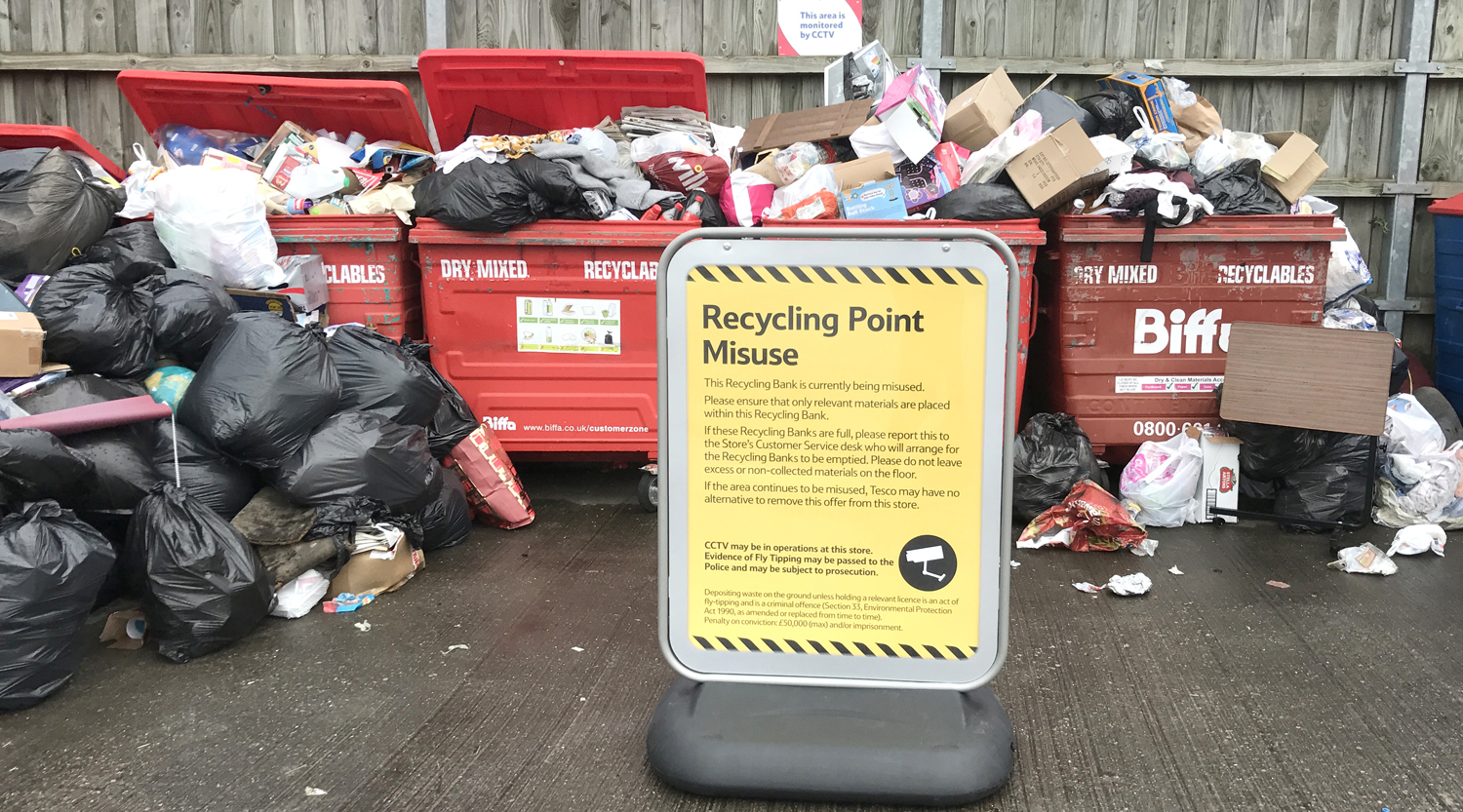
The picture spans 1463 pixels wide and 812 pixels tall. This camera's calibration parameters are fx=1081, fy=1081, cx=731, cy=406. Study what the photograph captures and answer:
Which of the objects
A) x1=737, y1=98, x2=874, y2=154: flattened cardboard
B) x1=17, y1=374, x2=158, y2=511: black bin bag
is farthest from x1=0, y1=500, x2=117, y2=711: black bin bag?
x1=737, y1=98, x2=874, y2=154: flattened cardboard

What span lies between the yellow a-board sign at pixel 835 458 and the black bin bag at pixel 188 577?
157cm

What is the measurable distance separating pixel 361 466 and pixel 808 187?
228cm

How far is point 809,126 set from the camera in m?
5.24

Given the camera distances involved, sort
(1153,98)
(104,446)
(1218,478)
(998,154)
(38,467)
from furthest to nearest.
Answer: (1153,98) < (998,154) < (1218,478) < (104,446) < (38,467)

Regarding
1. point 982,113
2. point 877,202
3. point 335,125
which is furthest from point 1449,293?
point 335,125

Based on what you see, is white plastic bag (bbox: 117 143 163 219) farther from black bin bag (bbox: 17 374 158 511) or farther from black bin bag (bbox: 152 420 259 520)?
black bin bag (bbox: 152 420 259 520)

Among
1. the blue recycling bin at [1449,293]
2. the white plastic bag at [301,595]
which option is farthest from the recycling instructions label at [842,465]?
the blue recycling bin at [1449,293]

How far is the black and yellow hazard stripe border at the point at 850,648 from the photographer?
2.46 meters

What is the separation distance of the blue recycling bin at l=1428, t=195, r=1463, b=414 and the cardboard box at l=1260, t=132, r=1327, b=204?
3.76 ft

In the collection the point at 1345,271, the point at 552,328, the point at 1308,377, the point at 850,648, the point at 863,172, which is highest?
the point at 863,172

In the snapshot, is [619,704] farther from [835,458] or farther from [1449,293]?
[1449,293]

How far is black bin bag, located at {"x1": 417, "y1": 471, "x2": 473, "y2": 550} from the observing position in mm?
4172

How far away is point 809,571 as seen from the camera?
2471mm

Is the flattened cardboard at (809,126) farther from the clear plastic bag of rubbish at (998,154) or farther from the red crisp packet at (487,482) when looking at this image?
the red crisp packet at (487,482)
